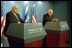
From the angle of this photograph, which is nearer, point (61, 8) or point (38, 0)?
point (38, 0)

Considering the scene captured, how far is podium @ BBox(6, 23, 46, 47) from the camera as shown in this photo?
128 centimetres

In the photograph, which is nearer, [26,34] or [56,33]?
[26,34]

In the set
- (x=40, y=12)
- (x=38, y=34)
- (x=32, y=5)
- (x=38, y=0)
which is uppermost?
(x=38, y=0)

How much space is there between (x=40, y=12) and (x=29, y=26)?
158 inches

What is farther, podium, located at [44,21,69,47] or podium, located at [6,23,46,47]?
podium, located at [44,21,69,47]

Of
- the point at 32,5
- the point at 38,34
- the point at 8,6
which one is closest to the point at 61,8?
the point at 32,5

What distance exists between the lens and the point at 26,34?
128 centimetres

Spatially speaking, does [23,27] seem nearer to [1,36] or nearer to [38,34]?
[38,34]

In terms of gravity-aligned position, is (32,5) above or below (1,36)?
above

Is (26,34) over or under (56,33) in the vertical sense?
over

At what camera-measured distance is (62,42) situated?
8.20 ft

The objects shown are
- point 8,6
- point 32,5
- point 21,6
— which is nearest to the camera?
point 8,6

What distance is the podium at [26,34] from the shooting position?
128 cm

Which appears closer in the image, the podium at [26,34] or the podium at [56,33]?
the podium at [26,34]
